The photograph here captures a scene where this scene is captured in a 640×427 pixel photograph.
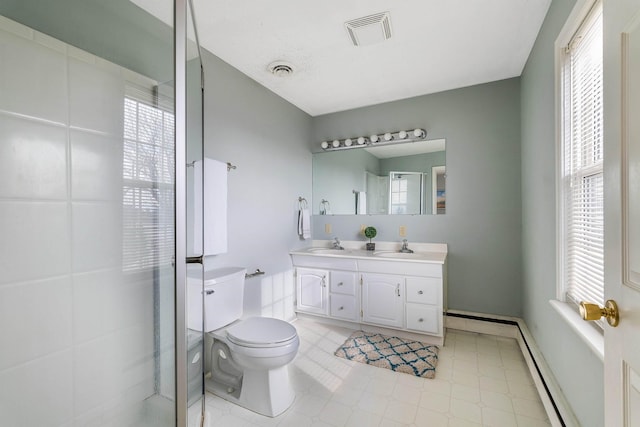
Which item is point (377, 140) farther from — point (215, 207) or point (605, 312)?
point (605, 312)

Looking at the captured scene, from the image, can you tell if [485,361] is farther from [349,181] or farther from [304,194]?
[304,194]

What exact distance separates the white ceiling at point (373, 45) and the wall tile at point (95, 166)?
1.81ft

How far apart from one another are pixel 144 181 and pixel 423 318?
89.7 inches

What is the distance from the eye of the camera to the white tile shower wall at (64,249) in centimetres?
89

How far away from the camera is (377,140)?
10.1 feet

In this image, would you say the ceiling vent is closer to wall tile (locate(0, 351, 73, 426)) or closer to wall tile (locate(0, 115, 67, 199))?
wall tile (locate(0, 115, 67, 199))

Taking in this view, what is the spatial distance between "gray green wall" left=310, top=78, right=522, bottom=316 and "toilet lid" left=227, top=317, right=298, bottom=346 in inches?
66.5

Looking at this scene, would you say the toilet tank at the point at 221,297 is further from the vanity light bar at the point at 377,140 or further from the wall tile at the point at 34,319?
the vanity light bar at the point at 377,140

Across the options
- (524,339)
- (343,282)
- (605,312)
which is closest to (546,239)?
(524,339)

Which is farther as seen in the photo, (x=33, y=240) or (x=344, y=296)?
(x=344, y=296)

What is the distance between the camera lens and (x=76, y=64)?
3.37 ft

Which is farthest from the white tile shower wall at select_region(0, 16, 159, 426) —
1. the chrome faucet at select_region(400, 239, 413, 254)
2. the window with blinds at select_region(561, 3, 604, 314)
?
the chrome faucet at select_region(400, 239, 413, 254)

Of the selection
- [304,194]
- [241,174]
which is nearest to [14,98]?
[241,174]

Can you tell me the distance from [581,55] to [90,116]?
213cm
